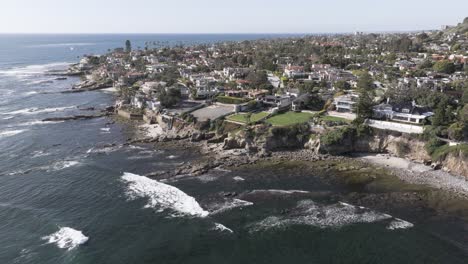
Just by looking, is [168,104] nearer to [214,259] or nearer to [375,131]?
[375,131]

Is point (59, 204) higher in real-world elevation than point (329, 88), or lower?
lower

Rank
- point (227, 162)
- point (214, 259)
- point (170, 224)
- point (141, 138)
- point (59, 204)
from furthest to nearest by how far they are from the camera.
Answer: point (141, 138)
point (227, 162)
point (59, 204)
point (170, 224)
point (214, 259)

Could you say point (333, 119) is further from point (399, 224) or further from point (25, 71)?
point (25, 71)

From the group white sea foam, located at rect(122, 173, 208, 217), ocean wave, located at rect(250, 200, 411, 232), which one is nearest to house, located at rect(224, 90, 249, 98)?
white sea foam, located at rect(122, 173, 208, 217)

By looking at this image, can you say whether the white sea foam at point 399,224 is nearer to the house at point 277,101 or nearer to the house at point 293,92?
the house at point 277,101

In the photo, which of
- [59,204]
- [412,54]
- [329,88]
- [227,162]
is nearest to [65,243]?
[59,204]

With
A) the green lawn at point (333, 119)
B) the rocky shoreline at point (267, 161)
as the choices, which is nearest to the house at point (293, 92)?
the green lawn at point (333, 119)

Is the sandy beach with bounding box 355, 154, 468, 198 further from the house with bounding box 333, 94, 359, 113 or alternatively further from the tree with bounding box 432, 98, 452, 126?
the house with bounding box 333, 94, 359, 113
